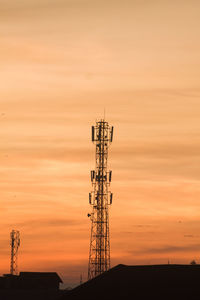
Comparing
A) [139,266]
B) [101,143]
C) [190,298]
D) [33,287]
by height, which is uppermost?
[101,143]

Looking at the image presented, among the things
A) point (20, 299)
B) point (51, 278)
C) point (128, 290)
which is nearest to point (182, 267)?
point (128, 290)

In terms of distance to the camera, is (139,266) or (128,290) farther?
(139,266)

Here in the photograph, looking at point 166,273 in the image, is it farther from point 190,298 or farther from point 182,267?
point 190,298

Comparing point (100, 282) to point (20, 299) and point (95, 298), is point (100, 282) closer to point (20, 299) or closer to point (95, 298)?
point (95, 298)

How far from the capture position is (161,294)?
60344mm

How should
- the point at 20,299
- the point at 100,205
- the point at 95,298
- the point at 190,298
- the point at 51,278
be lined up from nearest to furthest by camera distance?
the point at 190,298 < the point at 95,298 < the point at 100,205 < the point at 20,299 < the point at 51,278

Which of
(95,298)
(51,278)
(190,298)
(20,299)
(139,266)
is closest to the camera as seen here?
(190,298)

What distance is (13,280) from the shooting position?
138375mm

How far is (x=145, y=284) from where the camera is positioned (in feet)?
206

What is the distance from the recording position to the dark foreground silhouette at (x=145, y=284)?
60500 mm

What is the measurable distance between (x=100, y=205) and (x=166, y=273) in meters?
29.4

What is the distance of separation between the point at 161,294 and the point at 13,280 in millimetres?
81917

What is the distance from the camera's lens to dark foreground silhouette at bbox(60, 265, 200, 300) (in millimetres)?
60500

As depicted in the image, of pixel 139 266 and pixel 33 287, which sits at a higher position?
pixel 33 287
